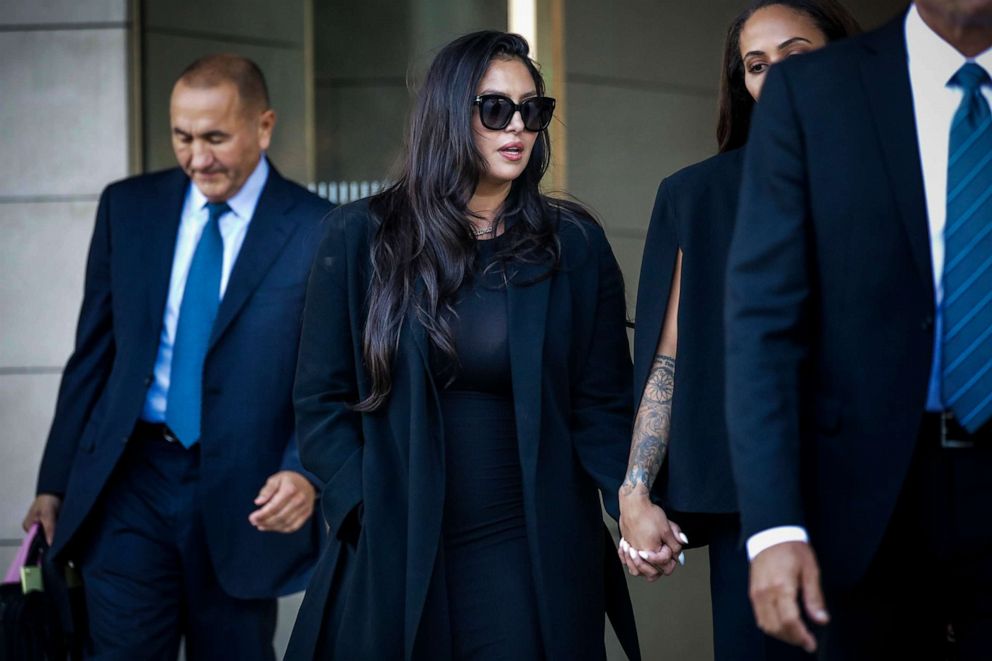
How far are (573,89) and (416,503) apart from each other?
4051mm

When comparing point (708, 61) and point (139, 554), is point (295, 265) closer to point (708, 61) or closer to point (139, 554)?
point (139, 554)

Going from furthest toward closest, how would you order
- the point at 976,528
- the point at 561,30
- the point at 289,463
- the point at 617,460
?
the point at 561,30, the point at 289,463, the point at 617,460, the point at 976,528

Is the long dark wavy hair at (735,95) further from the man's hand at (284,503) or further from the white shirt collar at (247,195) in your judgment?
the white shirt collar at (247,195)

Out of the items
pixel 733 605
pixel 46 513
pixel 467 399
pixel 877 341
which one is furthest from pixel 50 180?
pixel 877 341

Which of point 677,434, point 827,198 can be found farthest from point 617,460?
point 827,198

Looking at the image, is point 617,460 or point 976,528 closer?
point 976,528

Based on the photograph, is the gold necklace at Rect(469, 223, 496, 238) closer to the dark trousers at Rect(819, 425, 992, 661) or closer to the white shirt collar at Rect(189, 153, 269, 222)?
the white shirt collar at Rect(189, 153, 269, 222)

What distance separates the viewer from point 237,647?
5.84m

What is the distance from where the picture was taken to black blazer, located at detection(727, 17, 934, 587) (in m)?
2.91

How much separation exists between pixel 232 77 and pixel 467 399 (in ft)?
8.03

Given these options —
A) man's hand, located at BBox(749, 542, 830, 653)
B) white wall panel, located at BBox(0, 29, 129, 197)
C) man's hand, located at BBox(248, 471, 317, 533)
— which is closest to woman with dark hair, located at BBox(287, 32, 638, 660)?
man's hand, located at BBox(248, 471, 317, 533)

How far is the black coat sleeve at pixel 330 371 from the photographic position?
4.58 meters

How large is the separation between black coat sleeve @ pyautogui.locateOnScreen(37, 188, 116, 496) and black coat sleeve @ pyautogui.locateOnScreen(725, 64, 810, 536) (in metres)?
3.45

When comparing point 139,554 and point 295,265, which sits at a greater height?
point 295,265
